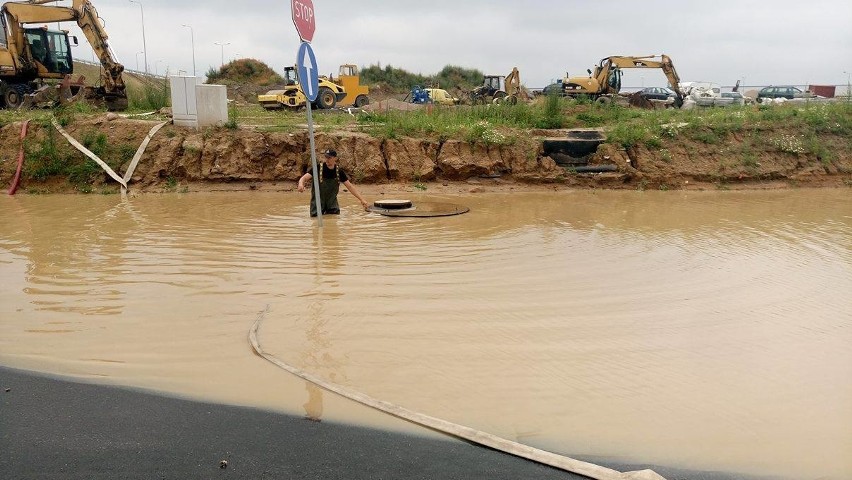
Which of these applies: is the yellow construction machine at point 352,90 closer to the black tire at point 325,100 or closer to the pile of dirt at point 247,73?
the black tire at point 325,100

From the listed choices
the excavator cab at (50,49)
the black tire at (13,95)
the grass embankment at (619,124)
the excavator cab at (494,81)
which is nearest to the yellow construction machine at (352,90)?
the excavator cab at (494,81)

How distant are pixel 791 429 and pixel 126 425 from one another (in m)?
4.06

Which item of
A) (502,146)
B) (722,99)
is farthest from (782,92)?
(502,146)

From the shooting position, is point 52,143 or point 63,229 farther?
point 52,143

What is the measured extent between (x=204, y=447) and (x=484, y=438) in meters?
1.62

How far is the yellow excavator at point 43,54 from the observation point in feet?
69.4

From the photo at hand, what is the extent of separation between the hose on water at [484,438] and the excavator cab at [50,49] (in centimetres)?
2211

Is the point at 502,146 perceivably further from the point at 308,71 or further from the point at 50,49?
the point at 50,49

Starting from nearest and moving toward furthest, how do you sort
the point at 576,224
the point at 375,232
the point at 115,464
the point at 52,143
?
the point at 115,464, the point at 375,232, the point at 576,224, the point at 52,143

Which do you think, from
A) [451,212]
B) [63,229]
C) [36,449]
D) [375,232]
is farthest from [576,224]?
[36,449]

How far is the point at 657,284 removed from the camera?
7.20 meters

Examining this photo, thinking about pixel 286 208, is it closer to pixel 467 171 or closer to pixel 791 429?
pixel 467 171

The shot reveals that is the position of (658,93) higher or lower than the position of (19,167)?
higher

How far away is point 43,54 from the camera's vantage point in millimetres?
22531
